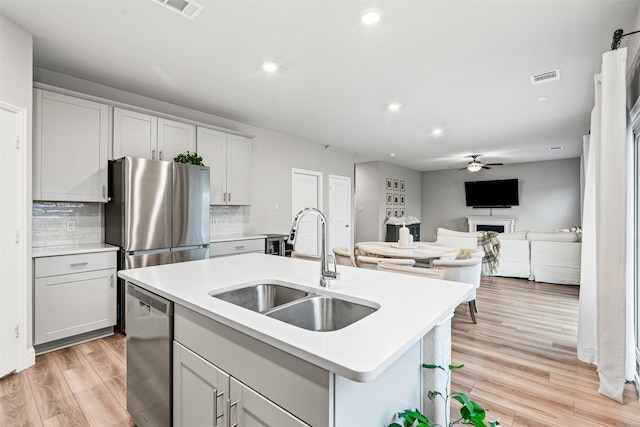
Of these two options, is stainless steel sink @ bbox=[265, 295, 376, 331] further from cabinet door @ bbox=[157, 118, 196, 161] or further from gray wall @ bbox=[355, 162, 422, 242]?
gray wall @ bbox=[355, 162, 422, 242]

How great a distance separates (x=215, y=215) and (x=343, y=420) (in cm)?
399

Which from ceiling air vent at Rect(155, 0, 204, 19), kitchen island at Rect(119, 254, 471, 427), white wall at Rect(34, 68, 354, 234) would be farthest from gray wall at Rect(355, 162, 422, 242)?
kitchen island at Rect(119, 254, 471, 427)

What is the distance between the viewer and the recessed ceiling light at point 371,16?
213 centimetres

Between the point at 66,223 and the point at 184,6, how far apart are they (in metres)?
2.41

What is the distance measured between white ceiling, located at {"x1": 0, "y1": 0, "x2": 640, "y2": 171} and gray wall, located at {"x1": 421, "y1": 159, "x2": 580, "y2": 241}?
482 cm

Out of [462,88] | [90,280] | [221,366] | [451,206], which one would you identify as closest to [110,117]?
[90,280]

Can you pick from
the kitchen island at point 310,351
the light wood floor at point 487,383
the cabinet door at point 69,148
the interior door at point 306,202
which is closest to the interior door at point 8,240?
the light wood floor at point 487,383

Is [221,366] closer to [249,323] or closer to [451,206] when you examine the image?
[249,323]

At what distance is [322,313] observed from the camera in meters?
1.41

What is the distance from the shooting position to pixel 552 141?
20.0 ft

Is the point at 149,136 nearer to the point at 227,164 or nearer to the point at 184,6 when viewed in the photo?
the point at 227,164

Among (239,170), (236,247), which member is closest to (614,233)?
(236,247)

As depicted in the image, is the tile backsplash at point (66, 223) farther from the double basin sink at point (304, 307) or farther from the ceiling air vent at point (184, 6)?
the double basin sink at point (304, 307)

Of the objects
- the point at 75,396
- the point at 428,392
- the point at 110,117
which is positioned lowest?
the point at 75,396
